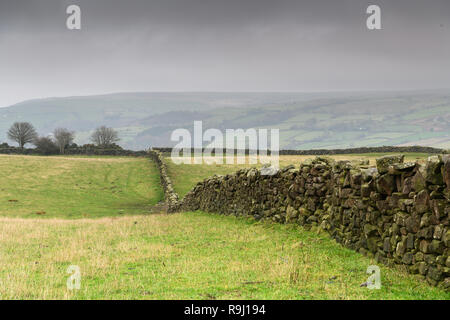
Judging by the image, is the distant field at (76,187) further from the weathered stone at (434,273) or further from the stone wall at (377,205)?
the weathered stone at (434,273)

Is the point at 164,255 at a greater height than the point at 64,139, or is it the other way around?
the point at 64,139

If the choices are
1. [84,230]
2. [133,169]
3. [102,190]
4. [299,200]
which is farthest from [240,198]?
[133,169]

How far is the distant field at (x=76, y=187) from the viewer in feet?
106

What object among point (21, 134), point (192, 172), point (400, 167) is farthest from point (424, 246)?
point (21, 134)

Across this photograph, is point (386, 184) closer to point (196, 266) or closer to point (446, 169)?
point (446, 169)

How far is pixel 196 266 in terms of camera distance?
420 inches

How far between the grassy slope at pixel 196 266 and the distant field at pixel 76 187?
1498cm

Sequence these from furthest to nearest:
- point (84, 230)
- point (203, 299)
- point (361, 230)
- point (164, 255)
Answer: point (84, 230), point (164, 255), point (361, 230), point (203, 299)

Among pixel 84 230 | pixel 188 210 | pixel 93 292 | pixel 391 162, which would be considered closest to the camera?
pixel 93 292

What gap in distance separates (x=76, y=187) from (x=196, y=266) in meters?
34.6

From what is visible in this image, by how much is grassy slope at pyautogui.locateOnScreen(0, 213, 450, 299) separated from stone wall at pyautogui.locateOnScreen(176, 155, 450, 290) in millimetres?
406

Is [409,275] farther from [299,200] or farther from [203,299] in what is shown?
[299,200]

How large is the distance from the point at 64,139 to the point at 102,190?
153 ft
